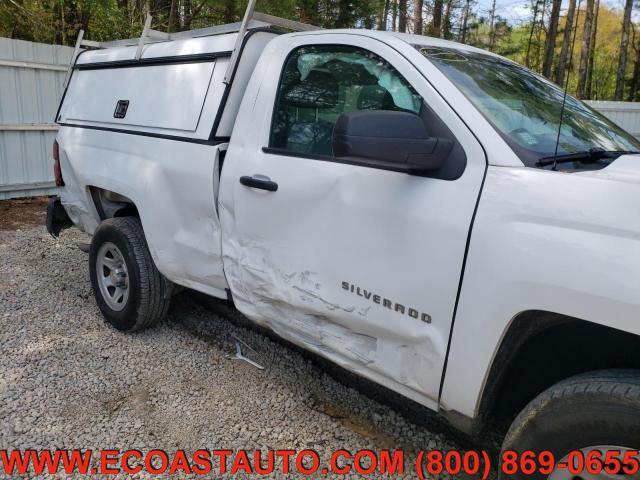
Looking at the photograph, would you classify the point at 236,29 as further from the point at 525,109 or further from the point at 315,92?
the point at 525,109

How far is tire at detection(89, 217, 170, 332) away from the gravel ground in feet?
0.57

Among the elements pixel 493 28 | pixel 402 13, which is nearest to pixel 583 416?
pixel 402 13

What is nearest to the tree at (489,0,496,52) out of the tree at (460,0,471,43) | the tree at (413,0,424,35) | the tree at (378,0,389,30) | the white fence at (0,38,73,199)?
the tree at (460,0,471,43)

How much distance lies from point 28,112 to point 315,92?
7323 mm

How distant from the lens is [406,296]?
90.4 inches

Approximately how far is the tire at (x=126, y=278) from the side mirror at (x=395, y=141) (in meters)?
2.20

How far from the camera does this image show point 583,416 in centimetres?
183

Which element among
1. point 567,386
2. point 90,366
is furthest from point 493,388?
point 90,366

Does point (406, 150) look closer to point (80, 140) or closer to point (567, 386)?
point (567, 386)

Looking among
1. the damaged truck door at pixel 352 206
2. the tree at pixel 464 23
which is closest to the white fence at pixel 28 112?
the damaged truck door at pixel 352 206

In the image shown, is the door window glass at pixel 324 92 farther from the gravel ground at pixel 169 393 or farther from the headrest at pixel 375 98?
the gravel ground at pixel 169 393

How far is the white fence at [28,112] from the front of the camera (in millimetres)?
8352

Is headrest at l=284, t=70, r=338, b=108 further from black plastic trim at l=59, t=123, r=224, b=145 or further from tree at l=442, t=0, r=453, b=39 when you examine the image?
tree at l=442, t=0, r=453, b=39

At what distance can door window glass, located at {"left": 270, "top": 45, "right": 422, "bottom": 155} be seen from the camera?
2.63m
